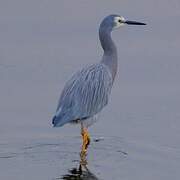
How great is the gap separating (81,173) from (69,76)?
103 inches

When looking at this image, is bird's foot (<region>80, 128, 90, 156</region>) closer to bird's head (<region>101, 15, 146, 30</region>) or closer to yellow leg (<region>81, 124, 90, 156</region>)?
yellow leg (<region>81, 124, 90, 156</region>)

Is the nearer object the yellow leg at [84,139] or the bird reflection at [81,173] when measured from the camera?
the bird reflection at [81,173]

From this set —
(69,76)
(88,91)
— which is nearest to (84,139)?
(88,91)

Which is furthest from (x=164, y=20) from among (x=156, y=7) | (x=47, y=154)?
(x=47, y=154)

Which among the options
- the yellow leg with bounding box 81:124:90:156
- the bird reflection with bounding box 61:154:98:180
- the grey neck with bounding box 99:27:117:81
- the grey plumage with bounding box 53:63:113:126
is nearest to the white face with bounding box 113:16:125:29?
the grey neck with bounding box 99:27:117:81

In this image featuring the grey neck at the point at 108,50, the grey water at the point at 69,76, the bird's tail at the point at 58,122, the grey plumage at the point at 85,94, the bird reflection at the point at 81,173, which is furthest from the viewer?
the grey neck at the point at 108,50

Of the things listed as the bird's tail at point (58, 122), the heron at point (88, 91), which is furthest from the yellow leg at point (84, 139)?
the bird's tail at point (58, 122)

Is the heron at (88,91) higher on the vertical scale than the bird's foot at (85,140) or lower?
higher

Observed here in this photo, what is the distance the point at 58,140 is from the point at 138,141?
2.89 ft

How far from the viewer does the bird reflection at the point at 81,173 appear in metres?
8.57

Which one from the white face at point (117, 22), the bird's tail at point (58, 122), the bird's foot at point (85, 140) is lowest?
the bird's foot at point (85, 140)

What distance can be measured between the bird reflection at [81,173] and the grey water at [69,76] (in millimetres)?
13

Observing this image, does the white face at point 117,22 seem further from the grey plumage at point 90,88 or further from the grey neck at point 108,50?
the grey neck at point 108,50

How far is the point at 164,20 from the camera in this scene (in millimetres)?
12703
